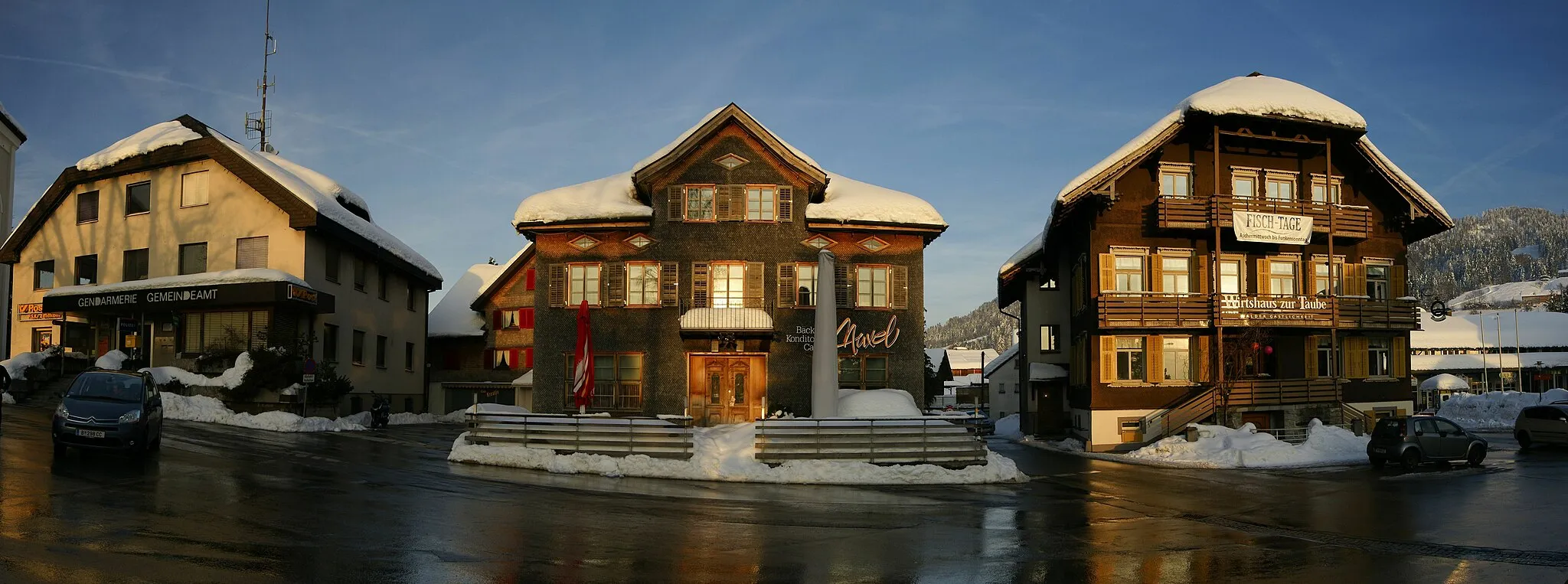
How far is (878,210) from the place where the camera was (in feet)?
119

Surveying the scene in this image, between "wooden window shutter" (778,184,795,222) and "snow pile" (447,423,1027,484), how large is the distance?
13.9m

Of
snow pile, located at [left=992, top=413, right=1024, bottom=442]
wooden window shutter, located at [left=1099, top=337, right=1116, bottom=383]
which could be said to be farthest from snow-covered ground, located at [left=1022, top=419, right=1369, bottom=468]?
snow pile, located at [left=992, top=413, right=1024, bottom=442]

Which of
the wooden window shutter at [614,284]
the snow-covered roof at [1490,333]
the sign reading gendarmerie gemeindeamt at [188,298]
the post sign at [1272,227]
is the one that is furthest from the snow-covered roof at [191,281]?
the snow-covered roof at [1490,333]

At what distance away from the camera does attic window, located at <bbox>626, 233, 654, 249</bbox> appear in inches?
1423

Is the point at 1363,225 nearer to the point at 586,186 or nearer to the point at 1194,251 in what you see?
the point at 1194,251

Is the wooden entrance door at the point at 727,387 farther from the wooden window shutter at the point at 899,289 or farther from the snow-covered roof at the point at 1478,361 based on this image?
the snow-covered roof at the point at 1478,361

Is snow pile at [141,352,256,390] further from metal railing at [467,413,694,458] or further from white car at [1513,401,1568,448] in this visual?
white car at [1513,401,1568,448]

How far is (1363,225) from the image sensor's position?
37.9 metres

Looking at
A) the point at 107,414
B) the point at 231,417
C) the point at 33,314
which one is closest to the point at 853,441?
the point at 107,414

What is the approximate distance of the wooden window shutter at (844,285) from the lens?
36000 mm

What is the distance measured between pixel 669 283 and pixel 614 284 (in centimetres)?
194

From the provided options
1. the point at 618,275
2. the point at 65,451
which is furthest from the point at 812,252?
the point at 65,451

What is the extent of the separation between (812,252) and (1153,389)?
42.1 feet

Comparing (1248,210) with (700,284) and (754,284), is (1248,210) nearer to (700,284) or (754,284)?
(754,284)
